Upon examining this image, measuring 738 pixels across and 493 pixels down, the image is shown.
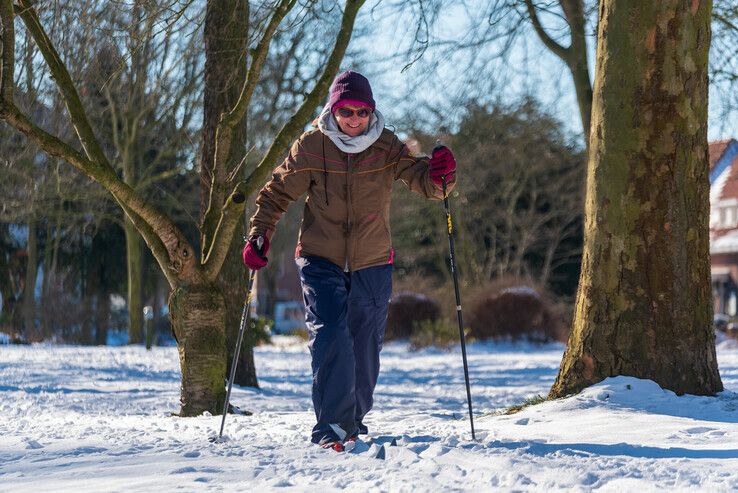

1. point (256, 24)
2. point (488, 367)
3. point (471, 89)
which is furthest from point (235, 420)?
point (488, 367)

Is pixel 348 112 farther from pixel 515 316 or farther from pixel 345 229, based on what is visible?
pixel 515 316

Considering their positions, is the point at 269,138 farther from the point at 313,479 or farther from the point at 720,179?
→ the point at 720,179

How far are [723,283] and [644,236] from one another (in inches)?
1175

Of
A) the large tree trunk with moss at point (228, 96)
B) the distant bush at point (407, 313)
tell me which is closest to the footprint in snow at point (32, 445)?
the large tree trunk with moss at point (228, 96)

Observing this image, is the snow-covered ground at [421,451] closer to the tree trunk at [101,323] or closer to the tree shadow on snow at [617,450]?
the tree shadow on snow at [617,450]

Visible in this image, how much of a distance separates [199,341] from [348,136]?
9.64ft

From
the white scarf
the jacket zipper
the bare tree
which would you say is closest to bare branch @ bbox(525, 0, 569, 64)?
the bare tree

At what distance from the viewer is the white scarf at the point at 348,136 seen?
4.90m

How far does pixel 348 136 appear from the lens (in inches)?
194

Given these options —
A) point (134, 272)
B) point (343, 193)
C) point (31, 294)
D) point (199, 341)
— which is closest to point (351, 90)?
point (343, 193)

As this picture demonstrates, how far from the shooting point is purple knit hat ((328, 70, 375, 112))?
492cm

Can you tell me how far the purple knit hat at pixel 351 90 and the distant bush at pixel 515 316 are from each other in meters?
14.1

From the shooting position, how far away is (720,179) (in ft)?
107

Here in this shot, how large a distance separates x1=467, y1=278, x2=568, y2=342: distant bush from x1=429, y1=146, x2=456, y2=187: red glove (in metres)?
14.0
